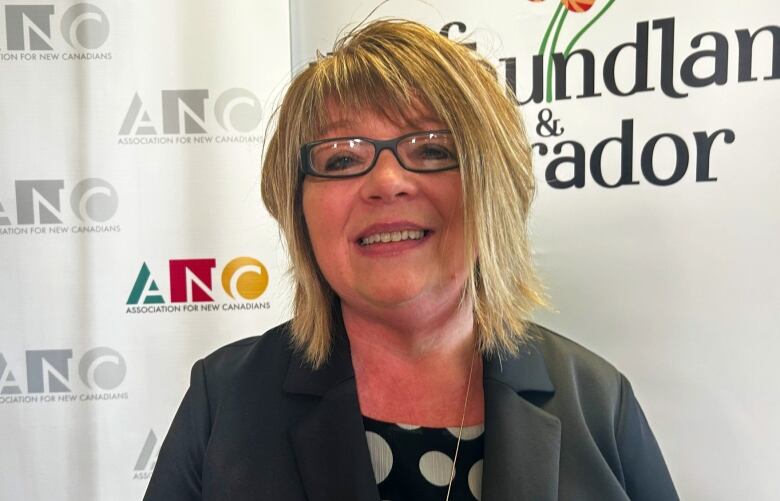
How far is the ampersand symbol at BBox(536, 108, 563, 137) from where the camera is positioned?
56.5 inches

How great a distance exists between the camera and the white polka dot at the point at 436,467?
2.99 feet

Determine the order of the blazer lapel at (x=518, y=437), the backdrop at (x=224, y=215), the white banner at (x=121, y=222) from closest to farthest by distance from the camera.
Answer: the blazer lapel at (x=518, y=437)
the backdrop at (x=224, y=215)
the white banner at (x=121, y=222)

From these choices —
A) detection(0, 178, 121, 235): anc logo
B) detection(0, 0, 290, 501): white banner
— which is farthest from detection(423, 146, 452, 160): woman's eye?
detection(0, 178, 121, 235): anc logo

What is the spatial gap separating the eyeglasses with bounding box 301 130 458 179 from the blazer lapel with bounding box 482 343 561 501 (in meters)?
0.38

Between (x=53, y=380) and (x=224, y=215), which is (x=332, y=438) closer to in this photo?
(x=224, y=215)

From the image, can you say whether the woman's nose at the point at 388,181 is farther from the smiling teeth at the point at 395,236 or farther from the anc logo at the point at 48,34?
the anc logo at the point at 48,34

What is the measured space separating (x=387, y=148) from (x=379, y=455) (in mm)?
517

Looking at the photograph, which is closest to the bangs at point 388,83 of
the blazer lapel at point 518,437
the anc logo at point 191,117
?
the blazer lapel at point 518,437

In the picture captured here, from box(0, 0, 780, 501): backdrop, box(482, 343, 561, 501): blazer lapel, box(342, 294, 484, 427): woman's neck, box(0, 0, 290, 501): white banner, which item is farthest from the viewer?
box(0, 0, 290, 501): white banner

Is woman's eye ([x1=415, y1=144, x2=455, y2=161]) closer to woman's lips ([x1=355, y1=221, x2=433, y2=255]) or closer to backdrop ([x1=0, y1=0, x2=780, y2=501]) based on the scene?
woman's lips ([x1=355, y1=221, x2=433, y2=255])

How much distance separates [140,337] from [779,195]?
1797 millimetres

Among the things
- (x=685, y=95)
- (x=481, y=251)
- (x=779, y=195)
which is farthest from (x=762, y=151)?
(x=481, y=251)

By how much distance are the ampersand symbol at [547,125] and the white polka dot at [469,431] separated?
2.72 ft

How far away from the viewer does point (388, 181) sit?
853 mm
